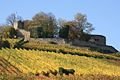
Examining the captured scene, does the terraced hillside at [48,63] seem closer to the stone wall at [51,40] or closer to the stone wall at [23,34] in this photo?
the stone wall at [51,40]

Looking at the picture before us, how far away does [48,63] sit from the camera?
68688mm

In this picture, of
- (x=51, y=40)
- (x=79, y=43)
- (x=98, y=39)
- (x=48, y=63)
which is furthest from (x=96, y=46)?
(x=48, y=63)

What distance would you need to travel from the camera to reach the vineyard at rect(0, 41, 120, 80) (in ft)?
202

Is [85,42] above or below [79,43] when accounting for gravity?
above

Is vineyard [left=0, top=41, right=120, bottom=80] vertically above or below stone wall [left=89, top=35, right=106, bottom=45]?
below

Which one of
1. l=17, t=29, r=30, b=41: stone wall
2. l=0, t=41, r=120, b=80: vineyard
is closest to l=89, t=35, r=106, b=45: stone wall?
l=17, t=29, r=30, b=41: stone wall

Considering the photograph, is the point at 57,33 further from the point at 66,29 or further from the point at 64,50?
the point at 64,50

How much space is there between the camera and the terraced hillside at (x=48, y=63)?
62.2 meters

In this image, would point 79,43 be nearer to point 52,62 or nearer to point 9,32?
point 9,32

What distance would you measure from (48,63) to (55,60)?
3759 millimetres

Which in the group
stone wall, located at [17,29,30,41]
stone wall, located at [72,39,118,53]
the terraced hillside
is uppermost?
stone wall, located at [17,29,30,41]

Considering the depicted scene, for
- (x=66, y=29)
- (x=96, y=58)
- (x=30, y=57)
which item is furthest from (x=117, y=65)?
(x=66, y=29)

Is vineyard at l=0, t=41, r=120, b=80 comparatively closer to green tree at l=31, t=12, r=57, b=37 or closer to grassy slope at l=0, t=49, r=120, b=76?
grassy slope at l=0, t=49, r=120, b=76

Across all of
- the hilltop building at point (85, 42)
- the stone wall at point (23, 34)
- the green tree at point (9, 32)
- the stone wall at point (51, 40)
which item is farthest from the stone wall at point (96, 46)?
the green tree at point (9, 32)
